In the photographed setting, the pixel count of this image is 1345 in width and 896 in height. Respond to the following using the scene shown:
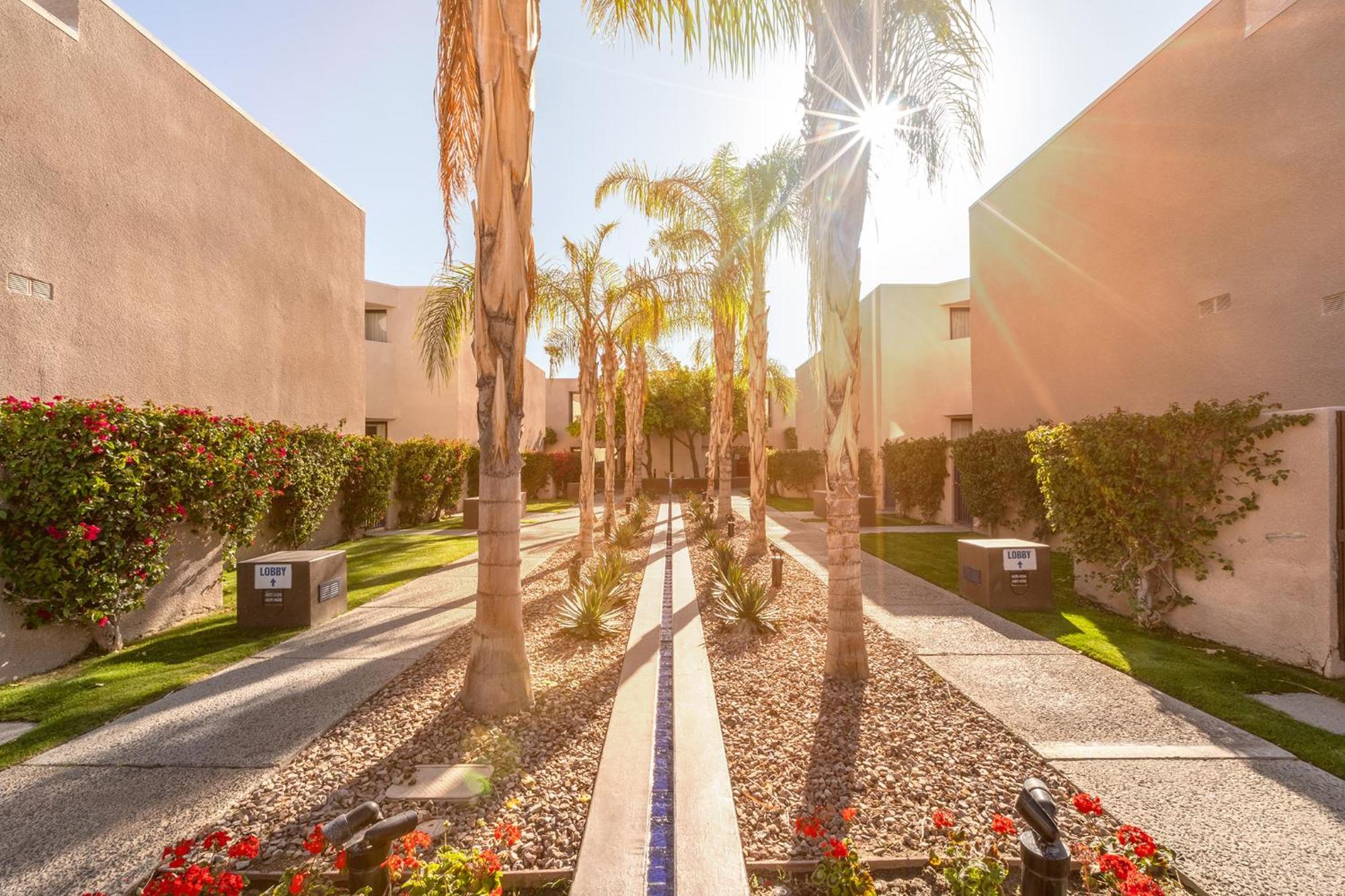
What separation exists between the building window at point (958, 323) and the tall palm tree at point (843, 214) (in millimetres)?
18202

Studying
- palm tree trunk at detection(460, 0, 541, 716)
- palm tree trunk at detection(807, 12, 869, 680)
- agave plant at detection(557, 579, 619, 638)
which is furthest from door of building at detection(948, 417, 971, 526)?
palm tree trunk at detection(460, 0, 541, 716)

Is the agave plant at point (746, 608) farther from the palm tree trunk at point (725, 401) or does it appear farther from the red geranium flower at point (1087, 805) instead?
the palm tree trunk at point (725, 401)

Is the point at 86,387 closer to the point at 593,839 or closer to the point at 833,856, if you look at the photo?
the point at 593,839

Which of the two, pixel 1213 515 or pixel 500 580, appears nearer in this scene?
pixel 500 580

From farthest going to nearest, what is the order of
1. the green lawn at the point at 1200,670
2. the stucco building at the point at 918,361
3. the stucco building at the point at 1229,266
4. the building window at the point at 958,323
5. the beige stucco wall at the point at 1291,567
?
the building window at the point at 958,323
the stucco building at the point at 918,361
the stucco building at the point at 1229,266
the beige stucco wall at the point at 1291,567
the green lawn at the point at 1200,670

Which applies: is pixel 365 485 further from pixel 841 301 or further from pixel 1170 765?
pixel 1170 765

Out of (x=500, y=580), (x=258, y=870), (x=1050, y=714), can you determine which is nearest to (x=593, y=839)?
(x=258, y=870)

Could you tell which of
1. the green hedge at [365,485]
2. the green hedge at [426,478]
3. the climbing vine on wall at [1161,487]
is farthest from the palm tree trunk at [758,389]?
the green hedge at [426,478]

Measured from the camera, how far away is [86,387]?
285 inches

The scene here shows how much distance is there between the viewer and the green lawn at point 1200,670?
3.67 meters

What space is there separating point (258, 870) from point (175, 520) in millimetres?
5331

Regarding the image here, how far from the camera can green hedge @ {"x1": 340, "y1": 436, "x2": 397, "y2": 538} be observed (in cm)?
1245

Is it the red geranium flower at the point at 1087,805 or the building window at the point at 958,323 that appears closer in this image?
the red geranium flower at the point at 1087,805

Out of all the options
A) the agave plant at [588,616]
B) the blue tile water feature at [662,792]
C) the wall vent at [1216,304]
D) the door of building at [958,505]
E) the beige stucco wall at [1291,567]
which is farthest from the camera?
the door of building at [958,505]
